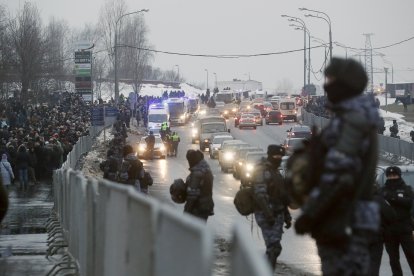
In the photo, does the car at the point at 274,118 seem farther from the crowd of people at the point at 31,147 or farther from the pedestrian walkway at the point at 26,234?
the pedestrian walkway at the point at 26,234

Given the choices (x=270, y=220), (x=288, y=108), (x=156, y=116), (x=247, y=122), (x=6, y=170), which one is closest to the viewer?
(x=270, y=220)

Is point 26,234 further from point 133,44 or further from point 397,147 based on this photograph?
point 133,44

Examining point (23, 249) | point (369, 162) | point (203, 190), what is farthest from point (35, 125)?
point (369, 162)

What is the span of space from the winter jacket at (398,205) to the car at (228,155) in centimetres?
3718

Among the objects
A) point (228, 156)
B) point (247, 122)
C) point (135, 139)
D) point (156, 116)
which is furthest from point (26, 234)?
point (247, 122)

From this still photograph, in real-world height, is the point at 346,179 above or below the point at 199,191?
above

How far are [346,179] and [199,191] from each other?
29.8 feet

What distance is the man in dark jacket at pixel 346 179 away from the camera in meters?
6.23

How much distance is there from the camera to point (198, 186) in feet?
49.9

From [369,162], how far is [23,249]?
512 inches

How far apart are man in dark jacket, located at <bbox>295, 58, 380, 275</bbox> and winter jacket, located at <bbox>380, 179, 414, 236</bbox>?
724cm

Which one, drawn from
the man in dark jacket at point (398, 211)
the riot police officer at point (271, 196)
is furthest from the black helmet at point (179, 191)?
the man in dark jacket at point (398, 211)

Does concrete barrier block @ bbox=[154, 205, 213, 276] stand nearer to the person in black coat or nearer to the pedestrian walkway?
the pedestrian walkway

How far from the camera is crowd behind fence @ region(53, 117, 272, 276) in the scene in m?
5.07
